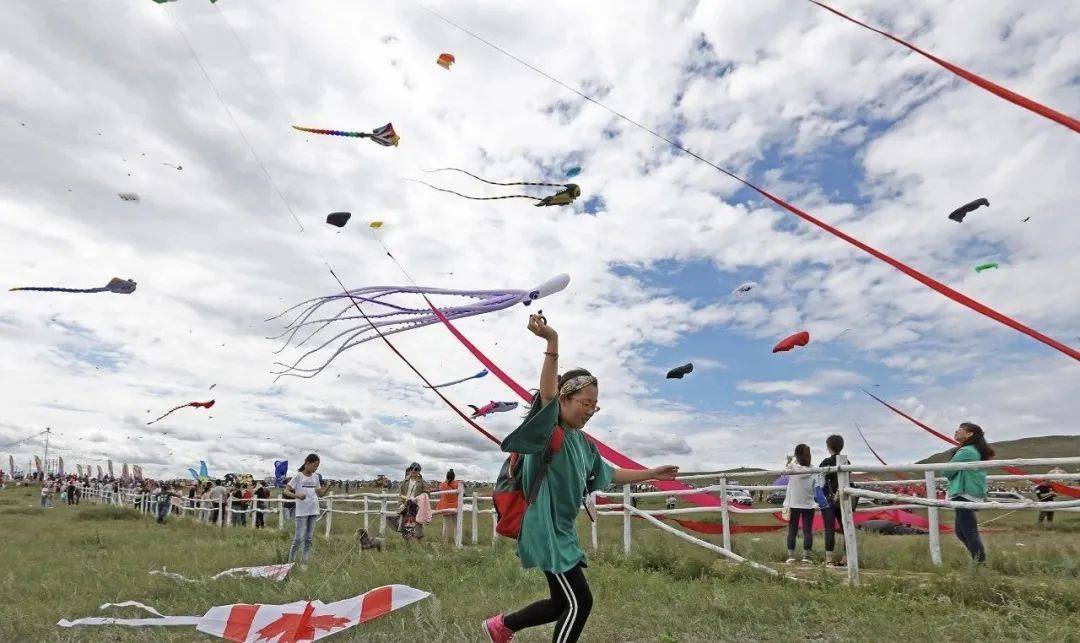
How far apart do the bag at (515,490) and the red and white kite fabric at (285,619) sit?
2.51 meters

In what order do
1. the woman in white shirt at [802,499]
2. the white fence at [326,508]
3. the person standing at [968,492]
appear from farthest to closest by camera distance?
the white fence at [326,508], the woman in white shirt at [802,499], the person standing at [968,492]

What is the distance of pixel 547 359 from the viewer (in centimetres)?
353

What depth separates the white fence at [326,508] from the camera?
14.8m

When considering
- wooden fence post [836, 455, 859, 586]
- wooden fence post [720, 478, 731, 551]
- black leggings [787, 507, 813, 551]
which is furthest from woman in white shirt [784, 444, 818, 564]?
wooden fence post [836, 455, 859, 586]

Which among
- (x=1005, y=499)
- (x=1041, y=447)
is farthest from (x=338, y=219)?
(x=1041, y=447)

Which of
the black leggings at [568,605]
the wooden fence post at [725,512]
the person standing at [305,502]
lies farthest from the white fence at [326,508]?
the wooden fence post at [725,512]

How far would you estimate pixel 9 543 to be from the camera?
15648mm

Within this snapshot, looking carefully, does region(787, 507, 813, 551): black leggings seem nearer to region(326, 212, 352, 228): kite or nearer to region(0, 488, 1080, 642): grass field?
region(0, 488, 1080, 642): grass field

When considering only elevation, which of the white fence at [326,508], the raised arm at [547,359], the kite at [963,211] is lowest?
the white fence at [326,508]

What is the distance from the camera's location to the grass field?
504cm

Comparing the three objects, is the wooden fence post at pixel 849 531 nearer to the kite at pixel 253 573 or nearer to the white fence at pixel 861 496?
the white fence at pixel 861 496

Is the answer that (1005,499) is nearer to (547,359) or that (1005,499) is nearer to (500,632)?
(500,632)

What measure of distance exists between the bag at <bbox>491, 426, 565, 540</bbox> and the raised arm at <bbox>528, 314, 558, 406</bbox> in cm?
27

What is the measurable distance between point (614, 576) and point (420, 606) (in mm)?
2130
